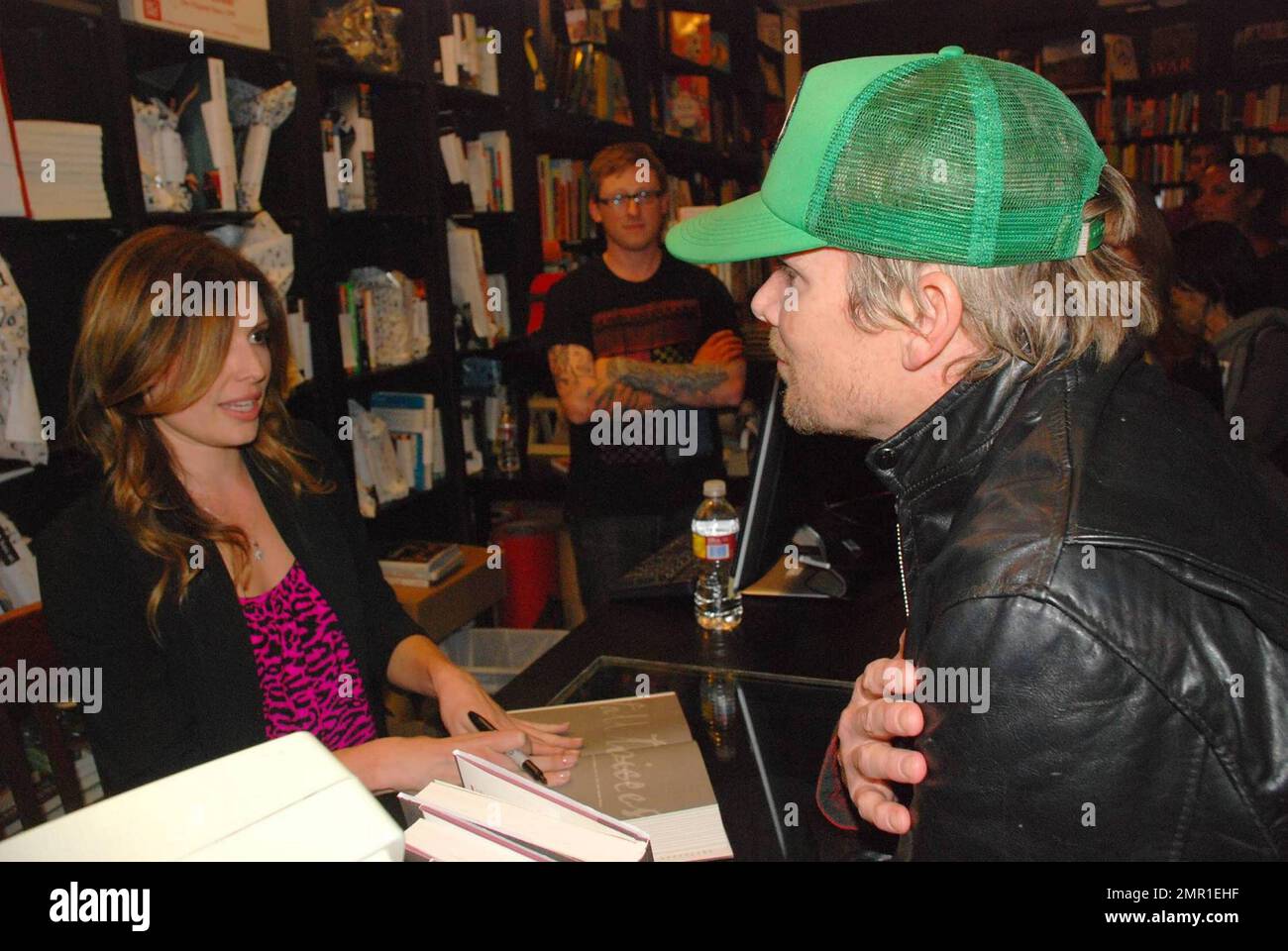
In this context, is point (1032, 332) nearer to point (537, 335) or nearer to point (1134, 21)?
point (537, 335)

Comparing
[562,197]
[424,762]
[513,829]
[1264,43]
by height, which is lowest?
[424,762]

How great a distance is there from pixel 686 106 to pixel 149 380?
13.7 ft

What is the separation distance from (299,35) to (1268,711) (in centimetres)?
272

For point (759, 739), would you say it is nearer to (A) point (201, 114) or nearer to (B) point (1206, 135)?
(A) point (201, 114)

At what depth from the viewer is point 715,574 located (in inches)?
67.4

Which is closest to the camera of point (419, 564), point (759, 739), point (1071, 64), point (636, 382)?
point (759, 739)

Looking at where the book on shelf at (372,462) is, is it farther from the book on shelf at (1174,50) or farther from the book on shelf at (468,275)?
the book on shelf at (1174,50)

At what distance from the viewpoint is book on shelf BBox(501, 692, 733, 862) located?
1036mm

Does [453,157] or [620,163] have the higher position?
[453,157]

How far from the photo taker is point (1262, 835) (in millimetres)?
672
